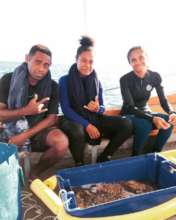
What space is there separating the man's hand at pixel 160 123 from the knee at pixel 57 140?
2.11 ft

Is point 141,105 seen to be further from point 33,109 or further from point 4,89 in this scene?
point 4,89

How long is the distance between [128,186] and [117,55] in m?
1.78

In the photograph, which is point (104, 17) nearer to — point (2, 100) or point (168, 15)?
point (168, 15)

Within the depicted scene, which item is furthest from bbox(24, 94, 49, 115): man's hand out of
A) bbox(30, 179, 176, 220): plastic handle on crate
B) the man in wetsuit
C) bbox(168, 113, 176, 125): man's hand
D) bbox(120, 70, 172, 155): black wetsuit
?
bbox(168, 113, 176, 125): man's hand

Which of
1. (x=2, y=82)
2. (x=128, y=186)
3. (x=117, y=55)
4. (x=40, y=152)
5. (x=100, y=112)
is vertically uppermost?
(x=117, y=55)

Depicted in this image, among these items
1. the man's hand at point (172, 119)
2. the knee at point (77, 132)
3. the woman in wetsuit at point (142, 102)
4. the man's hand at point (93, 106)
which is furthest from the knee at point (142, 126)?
the knee at point (77, 132)

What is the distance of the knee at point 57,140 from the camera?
2031mm

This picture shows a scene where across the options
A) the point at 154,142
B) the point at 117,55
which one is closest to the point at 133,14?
the point at 117,55

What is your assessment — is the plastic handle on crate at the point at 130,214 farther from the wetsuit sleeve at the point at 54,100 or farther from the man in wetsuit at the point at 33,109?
the wetsuit sleeve at the point at 54,100

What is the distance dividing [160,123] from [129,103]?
0.27m

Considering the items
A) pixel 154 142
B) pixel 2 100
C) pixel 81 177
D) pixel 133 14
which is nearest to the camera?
pixel 81 177

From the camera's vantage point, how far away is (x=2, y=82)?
2080 millimetres

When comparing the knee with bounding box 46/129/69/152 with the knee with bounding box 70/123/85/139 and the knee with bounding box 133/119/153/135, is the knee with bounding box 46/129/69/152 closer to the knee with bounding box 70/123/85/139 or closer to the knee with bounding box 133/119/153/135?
the knee with bounding box 70/123/85/139

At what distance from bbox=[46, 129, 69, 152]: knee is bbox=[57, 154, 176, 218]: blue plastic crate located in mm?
332
